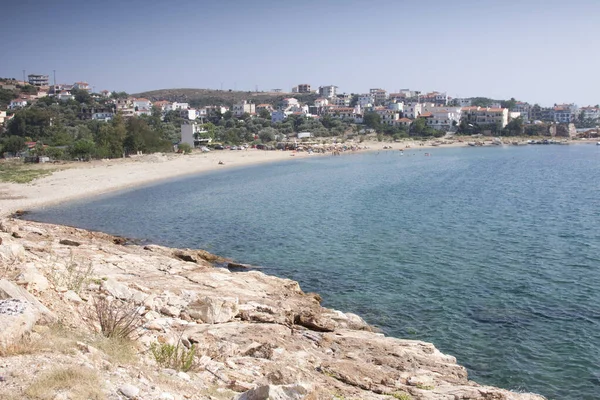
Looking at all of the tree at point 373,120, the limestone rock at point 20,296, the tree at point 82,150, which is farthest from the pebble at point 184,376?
the tree at point 373,120

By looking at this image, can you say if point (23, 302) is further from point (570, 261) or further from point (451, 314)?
point (570, 261)

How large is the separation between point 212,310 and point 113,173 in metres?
45.8

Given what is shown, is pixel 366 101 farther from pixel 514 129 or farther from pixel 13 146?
pixel 13 146

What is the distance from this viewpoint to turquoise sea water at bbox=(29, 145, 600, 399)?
14.2 metres

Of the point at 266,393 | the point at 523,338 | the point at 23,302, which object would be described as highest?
the point at 23,302

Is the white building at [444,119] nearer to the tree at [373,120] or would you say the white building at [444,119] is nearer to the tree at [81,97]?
the tree at [373,120]

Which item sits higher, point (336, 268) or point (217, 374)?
point (217, 374)

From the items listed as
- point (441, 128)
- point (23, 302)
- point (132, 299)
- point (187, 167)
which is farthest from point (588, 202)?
point (441, 128)

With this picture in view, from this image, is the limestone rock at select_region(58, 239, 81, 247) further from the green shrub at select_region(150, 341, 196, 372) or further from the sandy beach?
the sandy beach

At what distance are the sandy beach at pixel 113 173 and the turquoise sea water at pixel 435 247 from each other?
284cm

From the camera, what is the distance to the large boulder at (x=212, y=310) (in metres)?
12.2

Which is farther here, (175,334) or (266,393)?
(175,334)

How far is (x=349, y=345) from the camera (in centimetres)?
1212

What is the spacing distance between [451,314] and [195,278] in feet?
27.9
